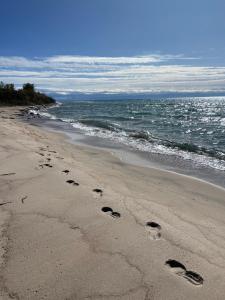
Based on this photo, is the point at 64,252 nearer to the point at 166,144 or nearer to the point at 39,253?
the point at 39,253

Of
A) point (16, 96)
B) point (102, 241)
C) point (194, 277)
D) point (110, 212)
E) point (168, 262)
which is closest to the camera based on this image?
point (194, 277)

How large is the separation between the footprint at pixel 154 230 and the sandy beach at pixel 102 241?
0.01m

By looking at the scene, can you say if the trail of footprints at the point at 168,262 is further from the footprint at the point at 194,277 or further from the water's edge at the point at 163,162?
the water's edge at the point at 163,162

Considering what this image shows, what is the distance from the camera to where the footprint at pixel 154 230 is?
488 cm

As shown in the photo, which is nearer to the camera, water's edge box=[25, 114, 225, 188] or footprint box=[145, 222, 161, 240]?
footprint box=[145, 222, 161, 240]

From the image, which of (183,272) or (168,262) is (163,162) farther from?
(183,272)

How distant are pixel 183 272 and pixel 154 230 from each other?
1128 mm

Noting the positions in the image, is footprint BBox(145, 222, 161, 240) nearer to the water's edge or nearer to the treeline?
the water's edge

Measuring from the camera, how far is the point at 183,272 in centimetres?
403

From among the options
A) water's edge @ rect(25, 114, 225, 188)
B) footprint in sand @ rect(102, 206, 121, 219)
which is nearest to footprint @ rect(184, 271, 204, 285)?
footprint in sand @ rect(102, 206, 121, 219)

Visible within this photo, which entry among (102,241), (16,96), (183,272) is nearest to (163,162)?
(102,241)

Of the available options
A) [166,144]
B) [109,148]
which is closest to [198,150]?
[166,144]

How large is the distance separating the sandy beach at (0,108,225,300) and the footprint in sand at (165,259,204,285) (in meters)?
0.01

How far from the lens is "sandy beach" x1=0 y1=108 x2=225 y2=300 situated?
3.71 m
